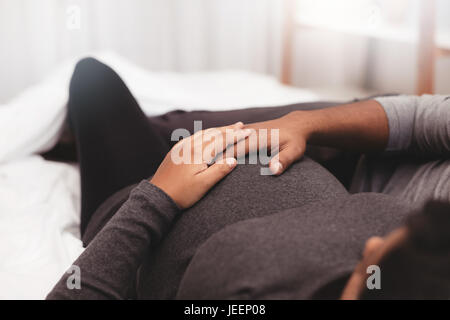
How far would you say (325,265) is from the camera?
1.42 ft

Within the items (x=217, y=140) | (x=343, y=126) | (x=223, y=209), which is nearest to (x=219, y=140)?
(x=217, y=140)

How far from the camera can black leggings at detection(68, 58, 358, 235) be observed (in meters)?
0.81

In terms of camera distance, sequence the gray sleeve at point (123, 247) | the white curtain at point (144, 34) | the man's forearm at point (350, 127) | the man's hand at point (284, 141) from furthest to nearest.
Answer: the white curtain at point (144, 34) → the man's forearm at point (350, 127) → the man's hand at point (284, 141) → the gray sleeve at point (123, 247)

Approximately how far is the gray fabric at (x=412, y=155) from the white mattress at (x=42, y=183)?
1.67 ft

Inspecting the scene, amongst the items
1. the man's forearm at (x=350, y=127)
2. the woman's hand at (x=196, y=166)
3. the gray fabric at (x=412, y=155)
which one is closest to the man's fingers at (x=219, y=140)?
the woman's hand at (x=196, y=166)

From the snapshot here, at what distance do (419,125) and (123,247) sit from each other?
0.50 meters

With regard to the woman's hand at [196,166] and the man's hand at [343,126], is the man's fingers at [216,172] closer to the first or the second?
the woman's hand at [196,166]

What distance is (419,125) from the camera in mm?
741

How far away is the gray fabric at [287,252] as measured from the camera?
42 centimetres

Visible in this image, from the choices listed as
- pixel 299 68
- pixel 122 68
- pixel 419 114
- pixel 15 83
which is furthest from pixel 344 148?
pixel 299 68

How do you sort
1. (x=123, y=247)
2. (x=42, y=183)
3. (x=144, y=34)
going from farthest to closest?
(x=144, y=34)
(x=42, y=183)
(x=123, y=247)

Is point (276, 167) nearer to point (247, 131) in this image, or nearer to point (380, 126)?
point (247, 131)

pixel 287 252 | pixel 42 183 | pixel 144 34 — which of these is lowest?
pixel 42 183

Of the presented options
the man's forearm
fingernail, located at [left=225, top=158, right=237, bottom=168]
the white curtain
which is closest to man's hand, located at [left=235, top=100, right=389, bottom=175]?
the man's forearm
